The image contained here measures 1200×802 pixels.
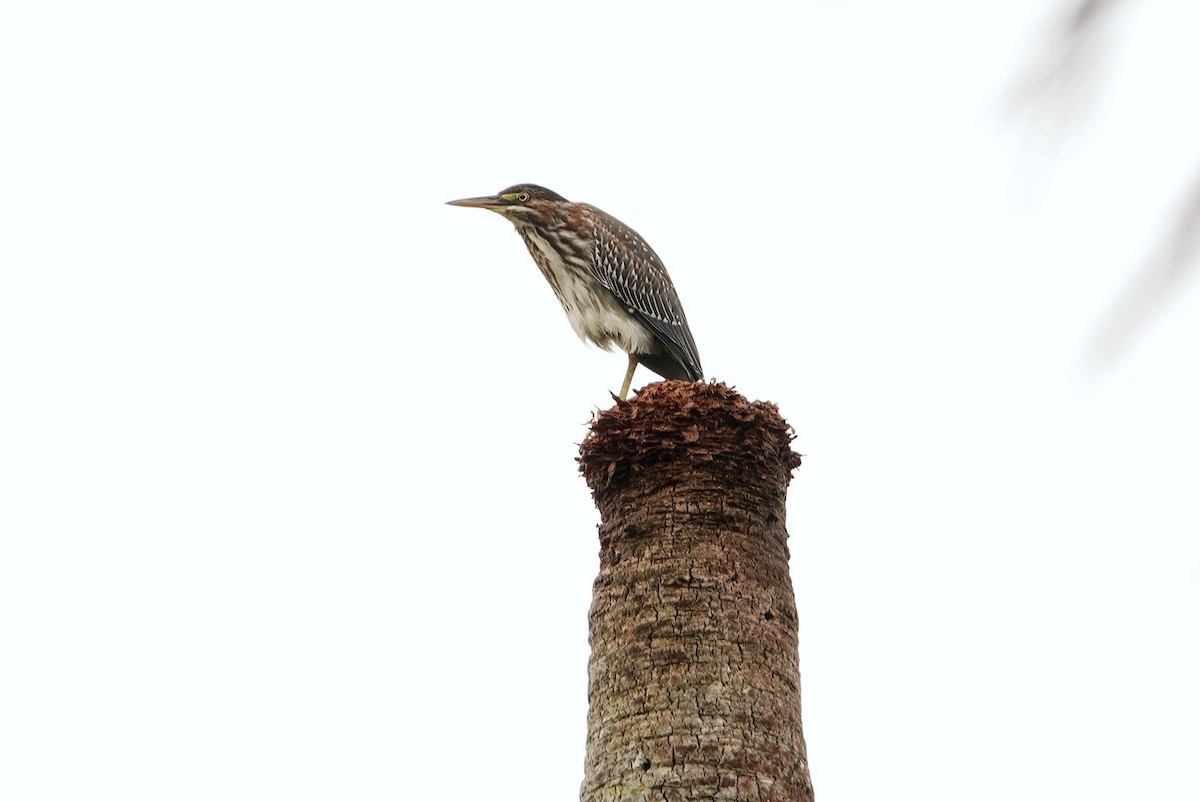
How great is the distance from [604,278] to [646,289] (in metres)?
0.29

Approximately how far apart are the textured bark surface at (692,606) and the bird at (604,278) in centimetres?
381

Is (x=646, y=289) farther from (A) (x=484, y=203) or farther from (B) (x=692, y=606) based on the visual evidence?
(B) (x=692, y=606)

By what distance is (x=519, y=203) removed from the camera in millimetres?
10031

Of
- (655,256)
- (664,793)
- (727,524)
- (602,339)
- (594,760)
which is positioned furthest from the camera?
(655,256)

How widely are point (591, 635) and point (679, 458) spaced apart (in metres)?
0.70

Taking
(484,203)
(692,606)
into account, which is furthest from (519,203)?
(692,606)

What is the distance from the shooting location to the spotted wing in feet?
30.4

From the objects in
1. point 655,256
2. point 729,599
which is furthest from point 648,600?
point 655,256

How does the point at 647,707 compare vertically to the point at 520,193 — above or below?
below

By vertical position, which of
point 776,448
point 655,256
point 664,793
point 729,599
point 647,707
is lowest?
point 664,793

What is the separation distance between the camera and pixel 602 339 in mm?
9500

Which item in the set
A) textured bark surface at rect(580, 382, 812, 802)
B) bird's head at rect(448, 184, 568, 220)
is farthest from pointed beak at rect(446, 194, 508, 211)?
textured bark surface at rect(580, 382, 812, 802)

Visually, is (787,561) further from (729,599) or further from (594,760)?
(594,760)

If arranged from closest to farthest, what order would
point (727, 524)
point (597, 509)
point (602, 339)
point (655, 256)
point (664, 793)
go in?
point (664, 793), point (727, 524), point (597, 509), point (602, 339), point (655, 256)
